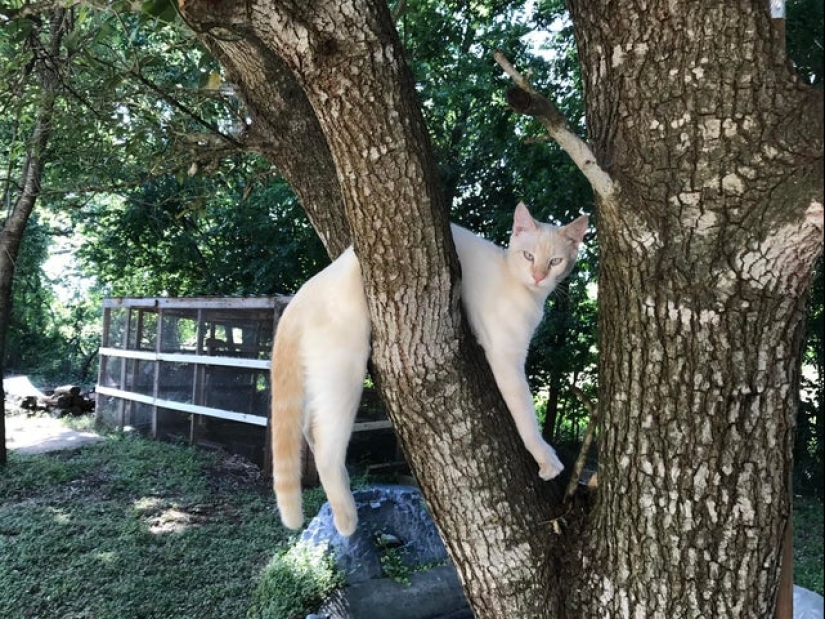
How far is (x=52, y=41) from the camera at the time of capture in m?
4.19

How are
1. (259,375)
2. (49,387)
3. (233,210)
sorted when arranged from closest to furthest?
(259,375) < (233,210) < (49,387)

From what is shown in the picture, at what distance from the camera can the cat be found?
172cm

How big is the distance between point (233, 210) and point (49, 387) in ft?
13.5

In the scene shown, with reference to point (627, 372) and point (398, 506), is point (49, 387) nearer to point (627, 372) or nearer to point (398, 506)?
point (398, 506)

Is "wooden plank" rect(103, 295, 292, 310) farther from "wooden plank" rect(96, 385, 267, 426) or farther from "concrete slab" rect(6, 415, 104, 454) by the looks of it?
"concrete slab" rect(6, 415, 104, 454)

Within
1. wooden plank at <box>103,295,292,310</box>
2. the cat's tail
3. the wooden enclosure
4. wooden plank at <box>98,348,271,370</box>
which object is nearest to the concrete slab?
the wooden enclosure

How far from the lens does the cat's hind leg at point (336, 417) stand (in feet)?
5.86

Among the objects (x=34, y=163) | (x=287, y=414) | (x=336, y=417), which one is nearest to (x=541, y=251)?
(x=336, y=417)

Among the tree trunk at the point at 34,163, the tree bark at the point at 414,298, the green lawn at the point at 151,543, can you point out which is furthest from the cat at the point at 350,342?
the tree trunk at the point at 34,163

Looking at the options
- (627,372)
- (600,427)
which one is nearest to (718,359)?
(627,372)

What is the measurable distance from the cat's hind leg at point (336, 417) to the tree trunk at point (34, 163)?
2.42 meters

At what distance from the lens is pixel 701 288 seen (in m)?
1.22

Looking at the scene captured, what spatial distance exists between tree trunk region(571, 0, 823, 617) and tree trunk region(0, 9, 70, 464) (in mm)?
3001

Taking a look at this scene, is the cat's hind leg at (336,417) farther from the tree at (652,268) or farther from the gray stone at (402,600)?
the gray stone at (402,600)
